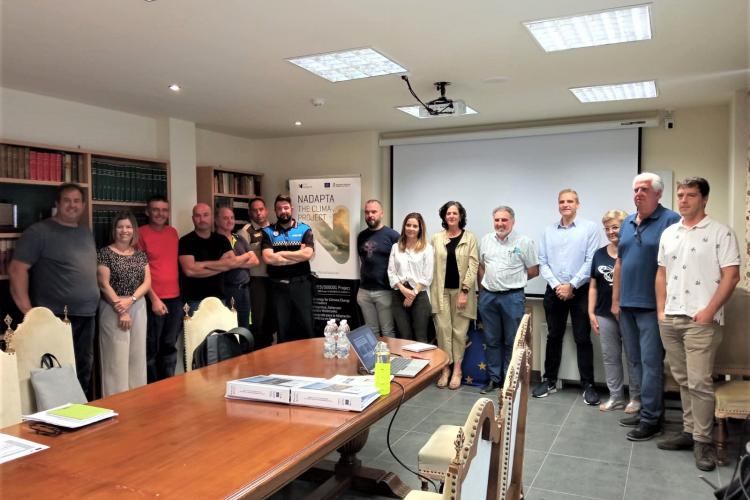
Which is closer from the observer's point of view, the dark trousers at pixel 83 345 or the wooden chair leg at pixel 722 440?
the wooden chair leg at pixel 722 440

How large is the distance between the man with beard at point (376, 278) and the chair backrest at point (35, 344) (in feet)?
8.99

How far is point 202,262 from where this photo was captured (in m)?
4.77

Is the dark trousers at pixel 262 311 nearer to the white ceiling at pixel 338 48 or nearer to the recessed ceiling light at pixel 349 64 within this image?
the white ceiling at pixel 338 48

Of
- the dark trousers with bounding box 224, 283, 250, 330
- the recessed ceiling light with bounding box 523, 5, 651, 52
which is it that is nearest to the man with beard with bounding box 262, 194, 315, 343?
the dark trousers with bounding box 224, 283, 250, 330

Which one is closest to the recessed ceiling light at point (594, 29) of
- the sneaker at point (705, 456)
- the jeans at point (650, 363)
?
the jeans at point (650, 363)

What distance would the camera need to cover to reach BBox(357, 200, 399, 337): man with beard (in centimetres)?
511

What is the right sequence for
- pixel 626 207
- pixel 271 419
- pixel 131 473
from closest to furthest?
1. pixel 131 473
2. pixel 271 419
3. pixel 626 207

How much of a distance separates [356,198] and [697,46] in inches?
134

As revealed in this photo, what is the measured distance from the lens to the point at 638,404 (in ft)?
13.6

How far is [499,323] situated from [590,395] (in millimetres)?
928

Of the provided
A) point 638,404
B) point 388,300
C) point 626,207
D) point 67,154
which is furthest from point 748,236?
point 67,154

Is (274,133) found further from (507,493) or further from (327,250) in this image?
(507,493)

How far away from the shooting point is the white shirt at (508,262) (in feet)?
15.5

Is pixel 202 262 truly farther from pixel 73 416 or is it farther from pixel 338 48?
pixel 73 416
